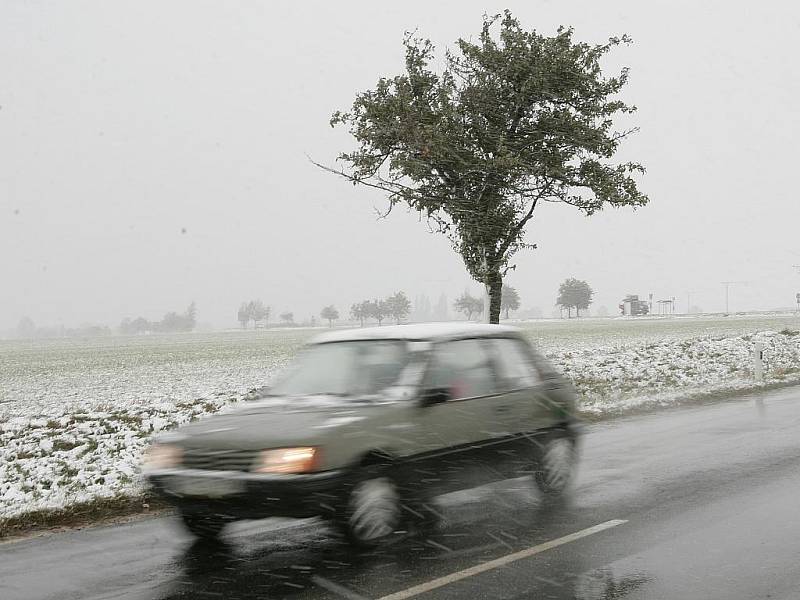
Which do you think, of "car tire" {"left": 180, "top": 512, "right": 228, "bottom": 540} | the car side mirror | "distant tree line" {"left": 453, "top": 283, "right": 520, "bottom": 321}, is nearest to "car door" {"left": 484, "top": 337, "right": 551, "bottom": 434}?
the car side mirror

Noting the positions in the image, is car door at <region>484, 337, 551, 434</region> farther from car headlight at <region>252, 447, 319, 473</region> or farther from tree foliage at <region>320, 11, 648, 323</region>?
tree foliage at <region>320, 11, 648, 323</region>

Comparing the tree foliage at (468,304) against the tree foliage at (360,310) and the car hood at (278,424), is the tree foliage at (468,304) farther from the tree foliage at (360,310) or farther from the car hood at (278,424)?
the car hood at (278,424)

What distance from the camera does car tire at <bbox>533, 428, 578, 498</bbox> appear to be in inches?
288

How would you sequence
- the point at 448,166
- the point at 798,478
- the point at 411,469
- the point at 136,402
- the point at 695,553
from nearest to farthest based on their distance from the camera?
the point at 695,553, the point at 411,469, the point at 798,478, the point at 136,402, the point at 448,166

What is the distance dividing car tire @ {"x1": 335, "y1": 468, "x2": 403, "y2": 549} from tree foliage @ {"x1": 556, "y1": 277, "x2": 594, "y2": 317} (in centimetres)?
16336

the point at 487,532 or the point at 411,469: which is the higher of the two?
the point at 411,469

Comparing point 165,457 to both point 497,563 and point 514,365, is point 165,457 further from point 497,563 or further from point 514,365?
point 514,365

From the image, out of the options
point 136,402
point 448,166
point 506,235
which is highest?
point 448,166

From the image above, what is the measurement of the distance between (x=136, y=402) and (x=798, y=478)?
13.6 m

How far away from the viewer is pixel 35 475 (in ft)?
29.5

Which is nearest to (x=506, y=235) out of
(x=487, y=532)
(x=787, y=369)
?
(x=787, y=369)

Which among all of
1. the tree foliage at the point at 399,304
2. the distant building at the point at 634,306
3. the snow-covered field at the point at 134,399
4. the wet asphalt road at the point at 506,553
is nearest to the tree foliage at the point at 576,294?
the distant building at the point at 634,306

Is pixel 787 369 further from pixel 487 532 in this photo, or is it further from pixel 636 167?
pixel 487 532

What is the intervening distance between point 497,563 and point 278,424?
70.2 inches
